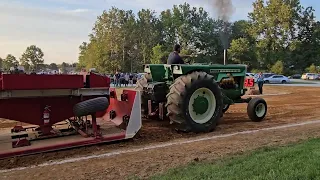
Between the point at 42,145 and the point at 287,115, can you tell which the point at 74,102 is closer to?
the point at 42,145

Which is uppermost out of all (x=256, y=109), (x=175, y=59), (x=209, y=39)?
(x=209, y=39)

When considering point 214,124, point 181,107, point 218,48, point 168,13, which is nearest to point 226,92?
point 214,124

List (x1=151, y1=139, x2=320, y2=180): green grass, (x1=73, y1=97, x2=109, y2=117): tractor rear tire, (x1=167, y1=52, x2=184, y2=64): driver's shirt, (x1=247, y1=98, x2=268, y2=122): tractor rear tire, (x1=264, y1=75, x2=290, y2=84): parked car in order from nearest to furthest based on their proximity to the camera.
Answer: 1. (x1=151, y1=139, x2=320, y2=180): green grass
2. (x1=73, y1=97, x2=109, y2=117): tractor rear tire
3. (x1=167, y1=52, x2=184, y2=64): driver's shirt
4. (x1=247, y1=98, x2=268, y2=122): tractor rear tire
5. (x1=264, y1=75, x2=290, y2=84): parked car

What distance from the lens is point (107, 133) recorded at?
671 cm

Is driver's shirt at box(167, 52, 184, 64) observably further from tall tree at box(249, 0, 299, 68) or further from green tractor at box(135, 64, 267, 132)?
tall tree at box(249, 0, 299, 68)

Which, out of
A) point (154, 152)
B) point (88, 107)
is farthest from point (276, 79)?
point (88, 107)

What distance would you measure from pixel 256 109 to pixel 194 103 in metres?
2.43

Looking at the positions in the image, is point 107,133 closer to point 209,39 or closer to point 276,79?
point 276,79

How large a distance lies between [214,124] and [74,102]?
319 cm

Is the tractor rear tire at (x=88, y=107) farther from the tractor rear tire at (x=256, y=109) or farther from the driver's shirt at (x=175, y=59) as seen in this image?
the tractor rear tire at (x=256, y=109)

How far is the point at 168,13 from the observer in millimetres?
78062

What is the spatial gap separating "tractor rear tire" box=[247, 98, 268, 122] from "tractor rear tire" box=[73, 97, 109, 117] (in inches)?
174

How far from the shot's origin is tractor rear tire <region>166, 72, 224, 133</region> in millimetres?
7391

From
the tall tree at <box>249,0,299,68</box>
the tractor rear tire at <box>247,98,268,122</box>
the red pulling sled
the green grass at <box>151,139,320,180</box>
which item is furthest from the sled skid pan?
the tall tree at <box>249,0,299,68</box>
